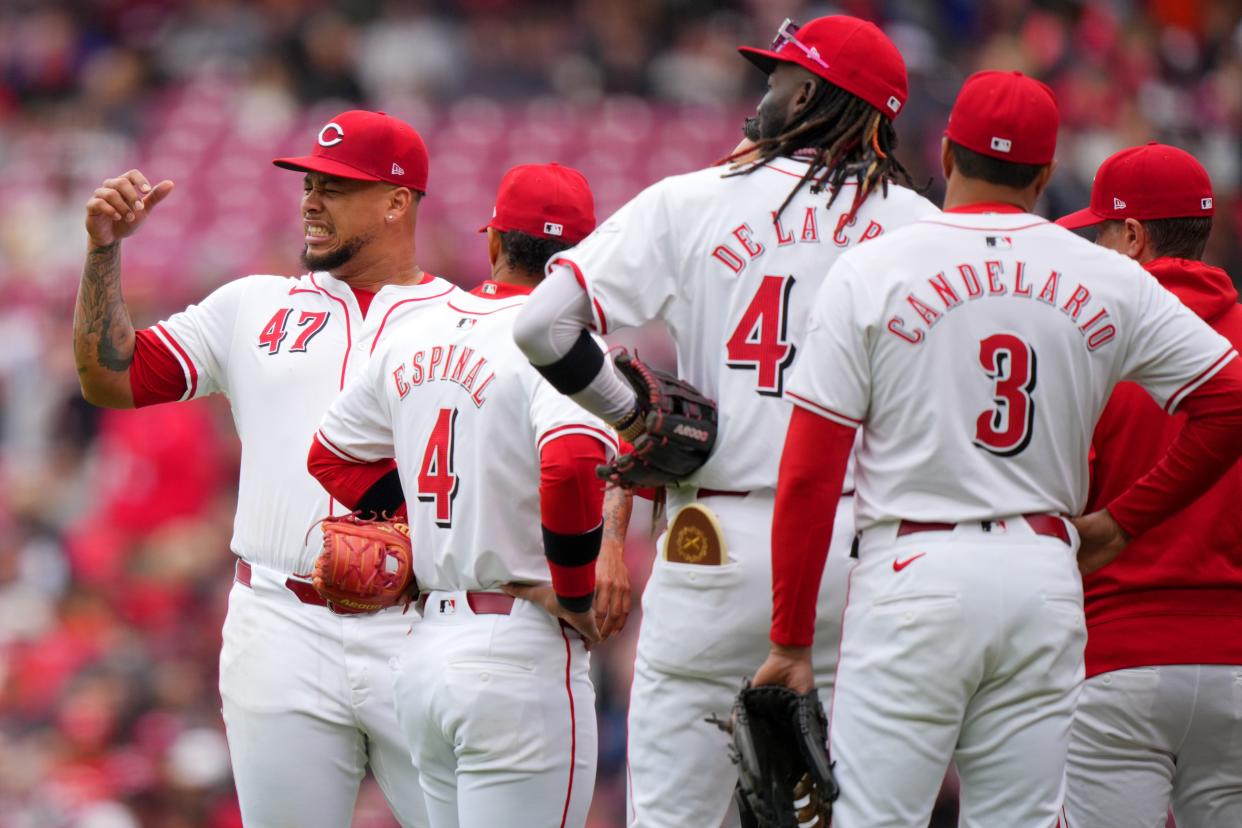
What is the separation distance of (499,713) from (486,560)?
374 millimetres

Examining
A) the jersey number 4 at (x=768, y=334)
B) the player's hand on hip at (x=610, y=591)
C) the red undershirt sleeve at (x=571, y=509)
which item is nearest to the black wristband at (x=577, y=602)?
the red undershirt sleeve at (x=571, y=509)

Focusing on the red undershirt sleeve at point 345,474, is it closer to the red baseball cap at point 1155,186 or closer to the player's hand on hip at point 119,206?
the player's hand on hip at point 119,206

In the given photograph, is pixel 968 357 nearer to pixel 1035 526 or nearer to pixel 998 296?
pixel 998 296

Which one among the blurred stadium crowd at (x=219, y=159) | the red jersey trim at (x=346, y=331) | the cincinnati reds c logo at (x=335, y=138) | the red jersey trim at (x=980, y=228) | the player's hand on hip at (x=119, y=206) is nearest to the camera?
the red jersey trim at (x=980, y=228)

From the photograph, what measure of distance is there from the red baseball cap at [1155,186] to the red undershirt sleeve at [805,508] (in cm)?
132

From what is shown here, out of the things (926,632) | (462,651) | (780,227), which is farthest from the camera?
(462,651)

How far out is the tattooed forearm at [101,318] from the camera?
4938 mm

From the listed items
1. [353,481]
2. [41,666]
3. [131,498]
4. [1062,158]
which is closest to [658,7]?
[1062,158]

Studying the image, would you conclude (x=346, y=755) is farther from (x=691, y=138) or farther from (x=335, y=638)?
(x=691, y=138)

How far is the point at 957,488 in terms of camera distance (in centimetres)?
358

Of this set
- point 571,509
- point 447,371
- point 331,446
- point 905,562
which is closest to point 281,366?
point 331,446

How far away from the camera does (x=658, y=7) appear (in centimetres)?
1416

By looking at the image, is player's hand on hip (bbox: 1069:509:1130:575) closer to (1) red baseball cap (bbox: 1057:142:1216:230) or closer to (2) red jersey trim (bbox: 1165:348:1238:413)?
(2) red jersey trim (bbox: 1165:348:1238:413)

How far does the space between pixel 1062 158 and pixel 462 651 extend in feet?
22.1
